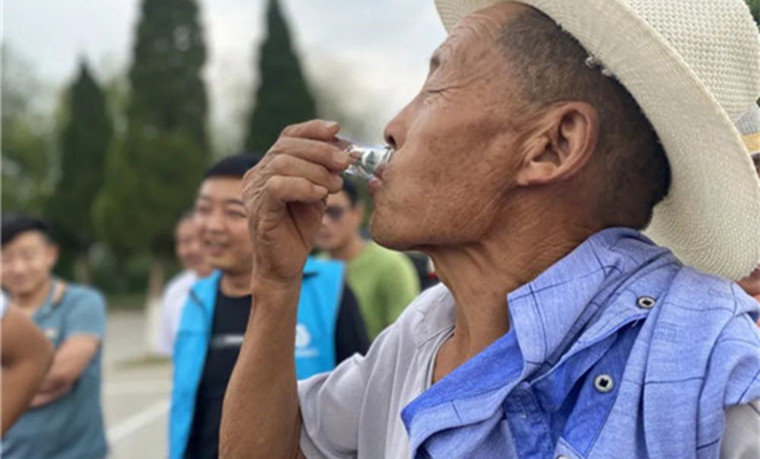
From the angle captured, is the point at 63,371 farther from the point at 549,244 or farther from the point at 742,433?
the point at 742,433

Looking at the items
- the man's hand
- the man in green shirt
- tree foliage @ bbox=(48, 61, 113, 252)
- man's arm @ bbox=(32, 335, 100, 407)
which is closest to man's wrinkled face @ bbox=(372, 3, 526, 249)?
the man's hand

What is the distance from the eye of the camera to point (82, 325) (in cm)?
460

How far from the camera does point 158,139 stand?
112 ft

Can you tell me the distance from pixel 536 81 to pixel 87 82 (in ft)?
131

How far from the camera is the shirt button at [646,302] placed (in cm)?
134

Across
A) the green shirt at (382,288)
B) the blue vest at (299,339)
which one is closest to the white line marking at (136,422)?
the green shirt at (382,288)

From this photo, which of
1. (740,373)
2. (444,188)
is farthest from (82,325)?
(740,373)

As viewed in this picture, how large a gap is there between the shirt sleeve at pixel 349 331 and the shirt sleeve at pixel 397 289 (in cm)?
112

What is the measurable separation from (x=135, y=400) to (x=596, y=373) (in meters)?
12.0

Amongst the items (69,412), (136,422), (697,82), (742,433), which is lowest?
(136,422)

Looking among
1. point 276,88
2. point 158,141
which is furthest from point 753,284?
point 158,141

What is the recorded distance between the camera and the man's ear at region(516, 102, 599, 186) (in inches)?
57.9

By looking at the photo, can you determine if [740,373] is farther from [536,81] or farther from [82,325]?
[82,325]

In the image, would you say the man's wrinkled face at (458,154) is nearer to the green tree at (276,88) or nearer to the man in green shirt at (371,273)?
the man in green shirt at (371,273)
